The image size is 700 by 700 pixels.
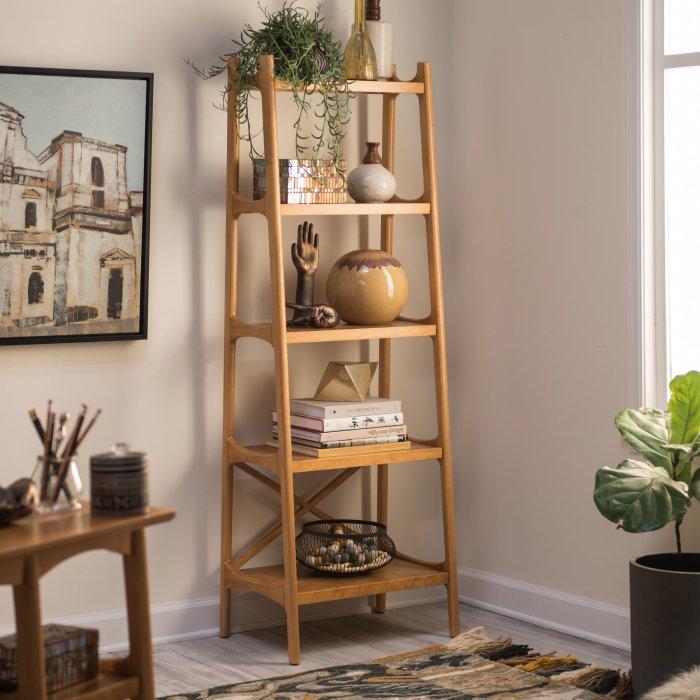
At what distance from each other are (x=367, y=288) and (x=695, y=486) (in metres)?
1.21

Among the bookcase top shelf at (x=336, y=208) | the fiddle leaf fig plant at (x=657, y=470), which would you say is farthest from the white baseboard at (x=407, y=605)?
the bookcase top shelf at (x=336, y=208)

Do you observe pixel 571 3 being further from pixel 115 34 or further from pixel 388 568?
pixel 388 568

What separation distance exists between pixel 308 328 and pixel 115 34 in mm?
1108

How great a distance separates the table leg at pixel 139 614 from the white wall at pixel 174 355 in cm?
118

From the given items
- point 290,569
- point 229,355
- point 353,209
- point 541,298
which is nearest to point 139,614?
point 290,569

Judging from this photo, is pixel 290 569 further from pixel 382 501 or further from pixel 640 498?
pixel 640 498

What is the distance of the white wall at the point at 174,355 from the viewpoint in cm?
346

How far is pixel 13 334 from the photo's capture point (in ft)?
11.1

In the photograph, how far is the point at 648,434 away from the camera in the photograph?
306 centimetres

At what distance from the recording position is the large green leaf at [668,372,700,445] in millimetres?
3043

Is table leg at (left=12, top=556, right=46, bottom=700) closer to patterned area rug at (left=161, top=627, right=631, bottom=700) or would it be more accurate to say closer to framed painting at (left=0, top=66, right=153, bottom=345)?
patterned area rug at (left=161, top=627, right=631, bottom=700)

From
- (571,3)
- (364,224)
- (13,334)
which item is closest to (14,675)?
(13,334)

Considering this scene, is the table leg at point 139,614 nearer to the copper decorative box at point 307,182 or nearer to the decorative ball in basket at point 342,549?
the decorative ball in basket at point 342,549

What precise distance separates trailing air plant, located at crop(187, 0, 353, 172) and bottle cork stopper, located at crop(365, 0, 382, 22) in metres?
0.16
